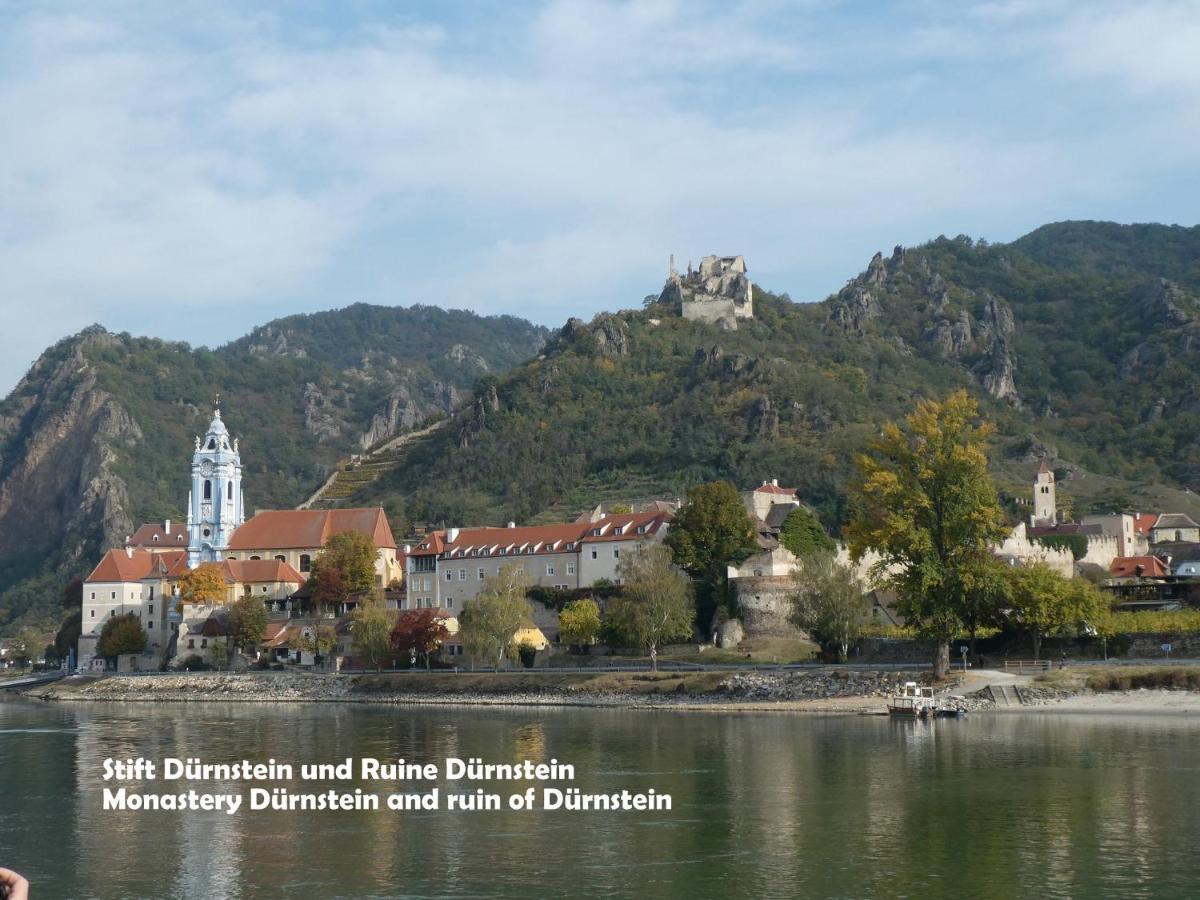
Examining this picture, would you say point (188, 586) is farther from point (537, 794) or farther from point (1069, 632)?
point (537, 794)

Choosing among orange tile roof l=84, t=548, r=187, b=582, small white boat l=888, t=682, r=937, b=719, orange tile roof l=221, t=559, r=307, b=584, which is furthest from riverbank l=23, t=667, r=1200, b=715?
orange tile roof l=84, t=548, r=187, b=582

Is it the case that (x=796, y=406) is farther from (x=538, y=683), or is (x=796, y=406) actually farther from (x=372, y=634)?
(x=538, y=683)

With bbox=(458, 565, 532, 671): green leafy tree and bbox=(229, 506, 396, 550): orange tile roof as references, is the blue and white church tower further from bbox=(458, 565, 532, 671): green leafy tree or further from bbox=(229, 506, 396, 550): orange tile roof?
bbox=(458, 565, 532, 671): green leafy tree

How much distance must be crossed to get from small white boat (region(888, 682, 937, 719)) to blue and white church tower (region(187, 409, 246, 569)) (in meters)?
65.1

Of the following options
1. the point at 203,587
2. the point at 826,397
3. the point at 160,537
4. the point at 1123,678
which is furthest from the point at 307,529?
the point at 1123,678

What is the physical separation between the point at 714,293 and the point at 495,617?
107 meters

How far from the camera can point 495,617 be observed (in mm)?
77375

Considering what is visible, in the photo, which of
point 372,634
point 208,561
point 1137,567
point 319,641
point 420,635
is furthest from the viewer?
point 208,561

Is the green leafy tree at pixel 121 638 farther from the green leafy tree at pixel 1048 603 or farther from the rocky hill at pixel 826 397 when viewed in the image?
the green leafy tree at pixel 1048 603

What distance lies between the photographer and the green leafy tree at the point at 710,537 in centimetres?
7975

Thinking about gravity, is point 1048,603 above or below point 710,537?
below

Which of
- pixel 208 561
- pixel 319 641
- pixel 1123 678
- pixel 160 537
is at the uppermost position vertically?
pixel 160 537

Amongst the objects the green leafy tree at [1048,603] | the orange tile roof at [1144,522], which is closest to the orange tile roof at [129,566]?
the green leafy tree at [1048,603]

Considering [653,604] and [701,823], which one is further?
[653,604]
